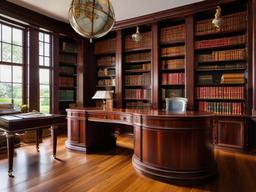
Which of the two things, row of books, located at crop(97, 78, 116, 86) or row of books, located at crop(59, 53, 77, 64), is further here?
row of books, located at crop(59, 53, 77, 64)

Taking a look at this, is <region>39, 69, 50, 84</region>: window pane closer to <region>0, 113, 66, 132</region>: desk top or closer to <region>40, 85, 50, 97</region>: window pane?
<region>40, 85, 50, 97</region>: window pane

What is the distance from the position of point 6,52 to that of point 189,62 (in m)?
4.17

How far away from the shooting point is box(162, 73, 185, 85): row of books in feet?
14.3

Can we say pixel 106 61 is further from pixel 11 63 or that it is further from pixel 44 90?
pixel 11 63

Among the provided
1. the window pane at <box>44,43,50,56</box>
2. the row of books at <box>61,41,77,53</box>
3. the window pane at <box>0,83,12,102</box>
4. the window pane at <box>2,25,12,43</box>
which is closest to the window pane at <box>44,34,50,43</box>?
the window pane at <box>44,43,50,56</box>

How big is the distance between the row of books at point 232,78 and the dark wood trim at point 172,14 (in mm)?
1446

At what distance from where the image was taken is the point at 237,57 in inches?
149

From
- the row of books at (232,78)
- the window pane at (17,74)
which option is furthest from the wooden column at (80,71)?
the row of books at (232,78)

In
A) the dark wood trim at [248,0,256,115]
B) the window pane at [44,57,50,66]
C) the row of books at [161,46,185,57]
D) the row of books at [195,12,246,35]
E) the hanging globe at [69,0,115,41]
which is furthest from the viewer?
the window pane at [44,57,50,66]

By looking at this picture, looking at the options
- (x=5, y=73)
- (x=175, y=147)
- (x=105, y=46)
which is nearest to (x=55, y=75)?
(x=5, y=73)

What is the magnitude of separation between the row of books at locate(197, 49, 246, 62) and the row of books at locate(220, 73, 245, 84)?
0.34 m

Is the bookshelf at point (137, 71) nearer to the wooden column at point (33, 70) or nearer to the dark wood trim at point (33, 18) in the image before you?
the dark wood trim at point (33, 18)

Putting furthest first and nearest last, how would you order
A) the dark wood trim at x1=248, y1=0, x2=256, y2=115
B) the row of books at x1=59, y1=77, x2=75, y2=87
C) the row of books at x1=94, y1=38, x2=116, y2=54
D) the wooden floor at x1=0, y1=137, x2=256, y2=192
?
the row of books at x1=59, y1=77, x2=75, y2=87 → the row of books at x1=94, y1=38, x2=116, y2=54 → the dark wood trim at x1=248, y1=0, x2=256, y2=115 → the wooden floor at x1=0, y1=137, x2=256, y2=192

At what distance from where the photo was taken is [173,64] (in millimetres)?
4480
